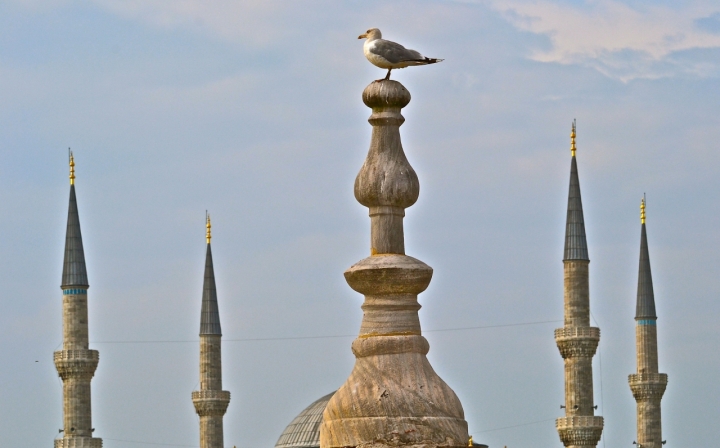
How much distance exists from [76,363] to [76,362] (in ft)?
0.10

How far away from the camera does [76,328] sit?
5075 cm

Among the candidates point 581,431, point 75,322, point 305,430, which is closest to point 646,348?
point 581,431

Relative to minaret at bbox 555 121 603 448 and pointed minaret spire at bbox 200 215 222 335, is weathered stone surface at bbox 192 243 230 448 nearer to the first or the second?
pointed minaret spire at bbox 200 215 222 335

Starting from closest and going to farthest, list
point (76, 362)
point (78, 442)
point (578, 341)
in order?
point (78, 442) → point (76, 362) → point (578, 341)

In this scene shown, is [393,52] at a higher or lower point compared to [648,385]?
lower

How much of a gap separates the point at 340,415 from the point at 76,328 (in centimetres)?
4253

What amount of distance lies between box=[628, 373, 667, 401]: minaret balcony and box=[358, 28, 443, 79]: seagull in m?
48.6

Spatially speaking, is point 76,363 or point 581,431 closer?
point 76,363

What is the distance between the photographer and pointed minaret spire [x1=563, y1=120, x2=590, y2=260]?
52.9 meters

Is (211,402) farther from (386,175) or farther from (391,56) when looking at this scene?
(386,175)

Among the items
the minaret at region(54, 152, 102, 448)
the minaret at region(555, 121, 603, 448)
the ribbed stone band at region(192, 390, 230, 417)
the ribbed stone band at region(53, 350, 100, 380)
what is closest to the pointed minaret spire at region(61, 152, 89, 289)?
the minaret at region(54, 152, 102, 448)

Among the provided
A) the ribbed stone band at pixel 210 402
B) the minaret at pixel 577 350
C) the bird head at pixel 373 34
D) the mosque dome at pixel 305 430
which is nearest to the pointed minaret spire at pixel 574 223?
the minaret at pixel 577 350

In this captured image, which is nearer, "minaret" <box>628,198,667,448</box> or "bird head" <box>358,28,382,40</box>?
"bird head" <box>358,28,382,40</box>

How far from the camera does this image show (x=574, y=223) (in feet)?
176
